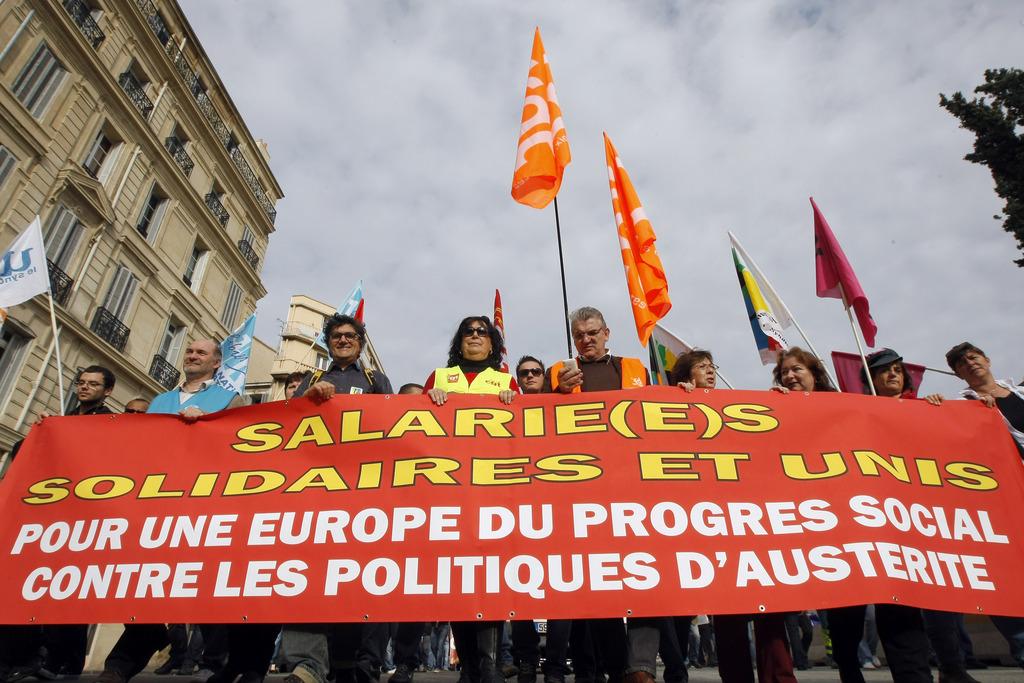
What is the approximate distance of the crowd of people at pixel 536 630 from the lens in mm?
3105

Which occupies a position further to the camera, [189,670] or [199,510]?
[189,670]

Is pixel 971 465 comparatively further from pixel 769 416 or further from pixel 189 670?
pixel 189 670

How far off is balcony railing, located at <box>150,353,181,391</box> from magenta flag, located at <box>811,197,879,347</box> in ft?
58.0

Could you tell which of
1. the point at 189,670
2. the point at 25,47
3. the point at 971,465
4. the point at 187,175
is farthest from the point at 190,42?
the point at 971,465

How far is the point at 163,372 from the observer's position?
18.5 metres

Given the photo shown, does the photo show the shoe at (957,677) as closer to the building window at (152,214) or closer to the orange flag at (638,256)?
the orange flag at (638,256)

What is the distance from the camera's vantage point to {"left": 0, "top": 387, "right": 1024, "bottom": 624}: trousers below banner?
3.14 meters

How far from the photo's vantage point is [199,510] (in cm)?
356

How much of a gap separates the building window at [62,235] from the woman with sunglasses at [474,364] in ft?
45.1

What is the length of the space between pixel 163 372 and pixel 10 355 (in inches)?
199

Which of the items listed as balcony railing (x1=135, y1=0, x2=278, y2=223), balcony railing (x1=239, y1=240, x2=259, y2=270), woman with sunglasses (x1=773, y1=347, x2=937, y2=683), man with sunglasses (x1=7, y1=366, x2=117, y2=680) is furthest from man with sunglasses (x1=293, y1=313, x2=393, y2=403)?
balcony railing (x1=239, y1=240, x2=259, y2=270)

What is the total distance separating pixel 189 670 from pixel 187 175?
56.4 ft

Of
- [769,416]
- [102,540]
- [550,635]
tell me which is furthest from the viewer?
[550,635]

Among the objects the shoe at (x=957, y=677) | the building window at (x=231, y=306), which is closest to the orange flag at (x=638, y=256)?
the shoe at (x=957, y=677)
